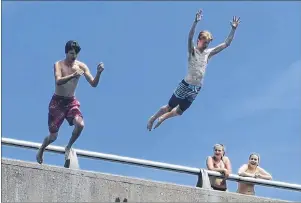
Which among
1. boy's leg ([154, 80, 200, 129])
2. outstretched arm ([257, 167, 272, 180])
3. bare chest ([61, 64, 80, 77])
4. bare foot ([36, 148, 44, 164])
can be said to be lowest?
bare foot ([36, 148, 44, 164])

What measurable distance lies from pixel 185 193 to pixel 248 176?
151 cm

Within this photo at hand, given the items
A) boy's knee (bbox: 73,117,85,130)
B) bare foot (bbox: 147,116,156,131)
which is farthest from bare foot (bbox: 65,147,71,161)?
bare foot (bbox: 147,116,156,131)

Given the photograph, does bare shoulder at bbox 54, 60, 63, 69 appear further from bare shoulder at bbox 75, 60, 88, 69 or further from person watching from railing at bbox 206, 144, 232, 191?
person watching from railing at bbox 206, 144, 232, 191

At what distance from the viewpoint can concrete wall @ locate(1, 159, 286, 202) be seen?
1242cm

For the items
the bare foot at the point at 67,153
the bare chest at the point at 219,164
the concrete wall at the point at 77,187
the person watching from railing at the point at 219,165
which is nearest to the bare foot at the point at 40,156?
the bare foot at the point at 67,153

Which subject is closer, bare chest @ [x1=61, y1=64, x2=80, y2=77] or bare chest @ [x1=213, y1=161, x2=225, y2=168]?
bare chest @ [x1=61, y1=64, x2=80, y2=77]

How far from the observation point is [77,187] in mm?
12672

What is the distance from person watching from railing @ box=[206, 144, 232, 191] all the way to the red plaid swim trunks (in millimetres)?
2160

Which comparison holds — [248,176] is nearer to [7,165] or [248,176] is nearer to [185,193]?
[185,193]

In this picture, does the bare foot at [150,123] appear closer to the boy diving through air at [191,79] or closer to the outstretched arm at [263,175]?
the boy diving through air at [191,79]

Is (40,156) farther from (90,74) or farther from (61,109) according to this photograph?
(90,74)

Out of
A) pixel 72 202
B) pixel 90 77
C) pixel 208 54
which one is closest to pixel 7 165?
pixel 72 202

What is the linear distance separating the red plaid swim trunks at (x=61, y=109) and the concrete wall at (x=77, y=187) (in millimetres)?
1044

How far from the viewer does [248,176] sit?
1434cm
